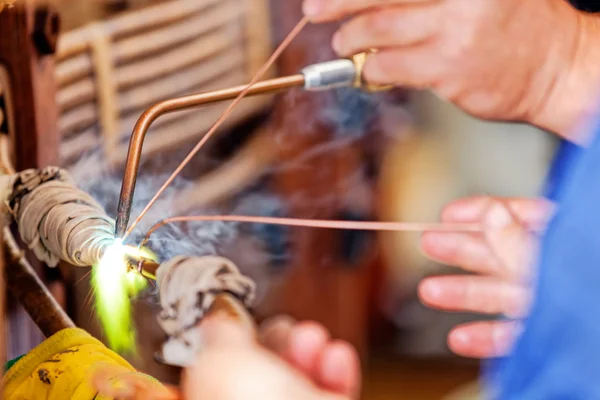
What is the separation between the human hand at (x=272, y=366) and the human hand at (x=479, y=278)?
216 mm

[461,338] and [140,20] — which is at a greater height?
[140,20]

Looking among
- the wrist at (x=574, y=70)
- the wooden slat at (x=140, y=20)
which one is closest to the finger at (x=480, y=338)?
the wrist at (x=574, y=70)

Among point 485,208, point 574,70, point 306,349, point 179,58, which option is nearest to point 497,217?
point 485,208

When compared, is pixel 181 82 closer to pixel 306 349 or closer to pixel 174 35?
pixel 174 35

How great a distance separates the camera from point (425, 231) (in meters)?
0.54

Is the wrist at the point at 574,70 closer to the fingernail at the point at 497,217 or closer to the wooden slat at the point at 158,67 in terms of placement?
the fingernail at the point at 497,217

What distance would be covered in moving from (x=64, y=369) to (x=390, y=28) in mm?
313

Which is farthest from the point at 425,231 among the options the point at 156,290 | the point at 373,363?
the point at 373,363

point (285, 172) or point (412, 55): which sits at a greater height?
point (412, 55)

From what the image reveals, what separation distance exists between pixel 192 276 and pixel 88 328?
0.11m

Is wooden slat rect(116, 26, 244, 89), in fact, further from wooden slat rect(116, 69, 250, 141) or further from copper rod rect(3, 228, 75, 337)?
copper rod rect(3, 228, 75, 337)

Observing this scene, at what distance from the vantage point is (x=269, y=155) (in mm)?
751

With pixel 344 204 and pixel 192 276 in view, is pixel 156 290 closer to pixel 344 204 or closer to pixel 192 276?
pixel 192 276

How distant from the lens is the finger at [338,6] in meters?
0.49
